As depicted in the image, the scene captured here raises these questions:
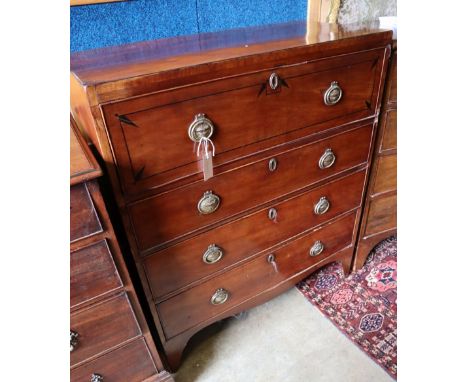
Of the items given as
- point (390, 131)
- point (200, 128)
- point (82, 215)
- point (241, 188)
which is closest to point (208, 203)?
point (241, 188)

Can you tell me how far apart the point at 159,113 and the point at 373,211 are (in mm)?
1032

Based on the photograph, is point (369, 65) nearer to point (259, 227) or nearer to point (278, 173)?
point (278, 173)

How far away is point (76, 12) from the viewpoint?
99 centimetres

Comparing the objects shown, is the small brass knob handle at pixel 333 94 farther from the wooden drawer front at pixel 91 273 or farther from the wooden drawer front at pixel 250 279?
the wooden drawer front at pixel 91 273

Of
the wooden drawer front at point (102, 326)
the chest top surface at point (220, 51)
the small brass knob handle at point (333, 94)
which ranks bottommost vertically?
the wooden drawer front at point (102, 326)

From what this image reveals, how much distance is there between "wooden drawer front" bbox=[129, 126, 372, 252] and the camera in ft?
2.80

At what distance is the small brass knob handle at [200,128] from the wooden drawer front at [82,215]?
0.26 m

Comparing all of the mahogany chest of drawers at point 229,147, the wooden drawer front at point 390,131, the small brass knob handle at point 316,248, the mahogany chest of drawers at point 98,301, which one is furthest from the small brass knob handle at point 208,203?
the wooden drawer front at point 390,131

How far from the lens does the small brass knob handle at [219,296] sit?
3.67ft

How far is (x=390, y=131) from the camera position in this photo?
1.18 metres

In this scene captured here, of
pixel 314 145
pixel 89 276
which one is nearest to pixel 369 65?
pixel 314 145

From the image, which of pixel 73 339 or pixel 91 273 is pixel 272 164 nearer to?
pixel 91 273

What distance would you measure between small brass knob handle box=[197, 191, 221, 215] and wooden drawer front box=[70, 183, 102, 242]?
27 centimetres

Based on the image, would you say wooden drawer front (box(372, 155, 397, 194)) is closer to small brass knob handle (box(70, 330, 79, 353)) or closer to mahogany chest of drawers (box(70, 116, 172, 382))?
mahogany chest of drawers (box(70, 116, 172, 382))
